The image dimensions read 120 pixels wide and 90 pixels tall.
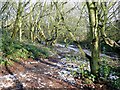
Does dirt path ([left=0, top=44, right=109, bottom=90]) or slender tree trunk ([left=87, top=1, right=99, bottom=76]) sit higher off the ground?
slender tree trunk ([left=87, top=1, right=99, bottom=76])

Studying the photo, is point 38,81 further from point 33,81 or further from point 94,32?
point 94,32

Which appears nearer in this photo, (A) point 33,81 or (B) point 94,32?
(A) point 33,81

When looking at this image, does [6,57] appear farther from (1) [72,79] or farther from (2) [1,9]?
(2) [1,9]

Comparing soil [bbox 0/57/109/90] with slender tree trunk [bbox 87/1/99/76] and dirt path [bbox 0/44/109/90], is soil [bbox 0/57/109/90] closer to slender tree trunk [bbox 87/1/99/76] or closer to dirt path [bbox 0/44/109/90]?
dirt path [bbox 0/44/109/90]

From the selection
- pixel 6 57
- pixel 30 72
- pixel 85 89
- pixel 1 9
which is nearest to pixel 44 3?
pixel 1 9

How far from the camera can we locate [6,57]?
962cm

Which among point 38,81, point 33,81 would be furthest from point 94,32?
point 33,81

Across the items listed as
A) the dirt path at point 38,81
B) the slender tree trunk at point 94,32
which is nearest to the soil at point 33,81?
the dirt path at point 38,81

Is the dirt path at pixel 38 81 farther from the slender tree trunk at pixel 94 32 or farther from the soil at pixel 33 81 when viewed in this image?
the slender tree trunk at pixel 94 32

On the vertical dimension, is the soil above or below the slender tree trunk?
below

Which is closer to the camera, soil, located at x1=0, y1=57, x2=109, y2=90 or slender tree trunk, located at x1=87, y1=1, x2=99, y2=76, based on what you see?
soil, located at x1=0, y1=57, x2=109, y2=90

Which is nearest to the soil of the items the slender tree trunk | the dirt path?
the dirt path

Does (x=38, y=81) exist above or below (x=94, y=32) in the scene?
below

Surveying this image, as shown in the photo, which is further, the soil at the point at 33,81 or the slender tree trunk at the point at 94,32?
the slender tree trunk at the point at 94,32
